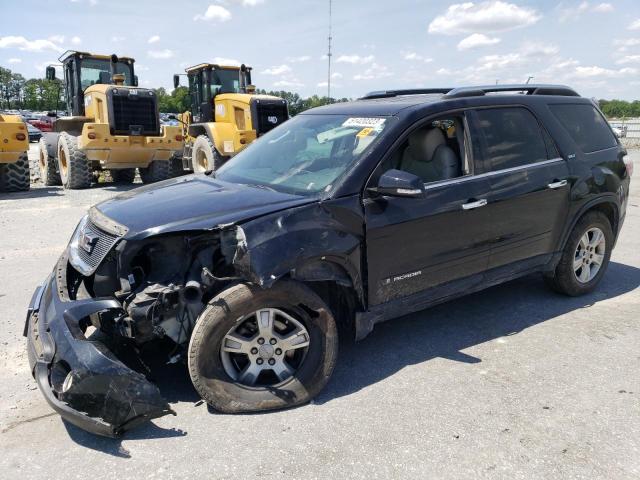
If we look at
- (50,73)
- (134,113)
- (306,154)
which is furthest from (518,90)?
(50,73)

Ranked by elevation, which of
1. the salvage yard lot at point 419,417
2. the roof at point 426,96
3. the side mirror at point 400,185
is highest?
the roof at point 426,96

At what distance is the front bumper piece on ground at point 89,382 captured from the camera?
2.70m

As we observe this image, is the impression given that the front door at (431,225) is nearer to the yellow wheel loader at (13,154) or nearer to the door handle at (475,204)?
the door handle at (475,204)

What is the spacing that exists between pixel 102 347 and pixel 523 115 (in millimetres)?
3671

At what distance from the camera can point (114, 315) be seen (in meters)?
3.03

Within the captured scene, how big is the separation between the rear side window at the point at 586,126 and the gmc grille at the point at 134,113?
397 inches

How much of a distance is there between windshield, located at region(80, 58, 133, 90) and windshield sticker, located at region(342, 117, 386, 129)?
36.7ft

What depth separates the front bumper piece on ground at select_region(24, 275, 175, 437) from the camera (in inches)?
106

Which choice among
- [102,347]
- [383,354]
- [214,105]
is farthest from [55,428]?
[214,105]

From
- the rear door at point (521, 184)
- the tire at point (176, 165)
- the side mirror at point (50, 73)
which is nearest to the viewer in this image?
the rear door at point (521, 184)

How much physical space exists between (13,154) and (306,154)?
10.4 m

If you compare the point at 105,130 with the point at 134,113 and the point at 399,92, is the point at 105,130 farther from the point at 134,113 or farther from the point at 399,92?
the point at 399,92

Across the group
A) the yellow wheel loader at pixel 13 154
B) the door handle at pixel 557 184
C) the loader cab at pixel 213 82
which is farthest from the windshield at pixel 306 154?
the loader cab at pixel 213 82

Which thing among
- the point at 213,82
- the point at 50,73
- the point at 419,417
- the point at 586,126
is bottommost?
the point at 419,417
